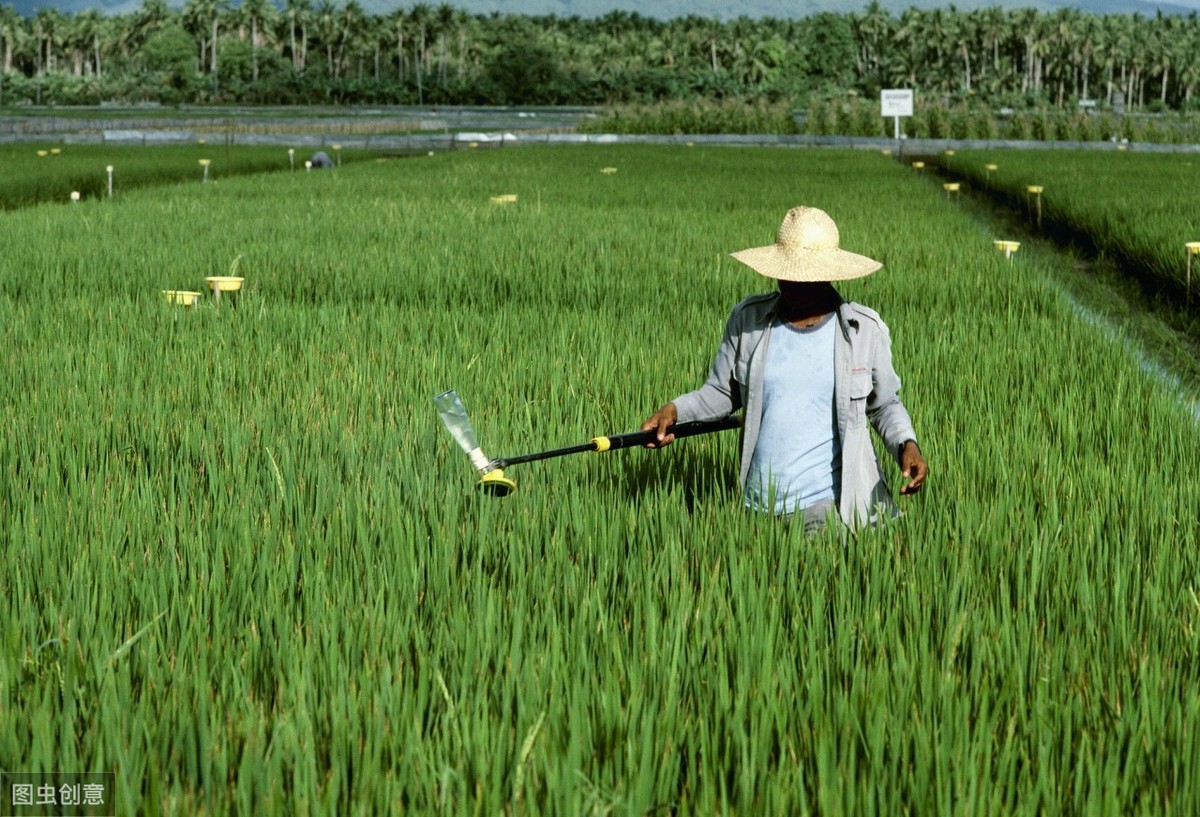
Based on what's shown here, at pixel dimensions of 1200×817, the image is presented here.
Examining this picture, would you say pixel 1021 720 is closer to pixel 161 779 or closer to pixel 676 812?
pixel 676 812

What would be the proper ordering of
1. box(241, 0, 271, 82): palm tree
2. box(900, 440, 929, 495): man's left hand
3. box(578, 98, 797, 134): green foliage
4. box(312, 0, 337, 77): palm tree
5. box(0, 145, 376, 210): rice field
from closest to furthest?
box(900, 440, 929, 495): man's left hand < box(0, 145, 376, 210): rice field < box(578, 98, 797, 134): green foliage < box(312, 0, 337, 77): palm tree < box(241, 0, 271, 82): palm tree

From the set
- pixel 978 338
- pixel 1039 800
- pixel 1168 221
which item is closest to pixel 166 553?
pixel 1039 800

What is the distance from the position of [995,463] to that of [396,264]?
4304 mm

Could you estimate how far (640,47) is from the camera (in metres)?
92.9

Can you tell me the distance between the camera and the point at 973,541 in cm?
265

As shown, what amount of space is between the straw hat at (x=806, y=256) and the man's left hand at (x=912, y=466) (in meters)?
0.32

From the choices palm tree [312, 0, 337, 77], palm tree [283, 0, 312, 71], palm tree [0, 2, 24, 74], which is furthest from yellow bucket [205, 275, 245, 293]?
palm tree [0, 2, 24, 74]

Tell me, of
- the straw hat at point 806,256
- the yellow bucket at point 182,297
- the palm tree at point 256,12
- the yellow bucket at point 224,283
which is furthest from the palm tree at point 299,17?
the straw hat at point 806,256

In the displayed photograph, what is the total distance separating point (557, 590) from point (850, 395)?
72cm

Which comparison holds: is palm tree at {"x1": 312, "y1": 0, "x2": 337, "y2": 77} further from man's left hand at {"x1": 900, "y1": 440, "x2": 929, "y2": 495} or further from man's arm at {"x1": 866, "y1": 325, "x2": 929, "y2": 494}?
man's left hand at {"x1": 900, "y1": 440, "x2": 929, "y2": 495}

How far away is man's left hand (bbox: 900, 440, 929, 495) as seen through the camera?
2518 mm

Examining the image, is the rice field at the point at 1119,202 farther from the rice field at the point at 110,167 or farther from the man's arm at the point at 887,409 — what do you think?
the rice field at the point at 110,167

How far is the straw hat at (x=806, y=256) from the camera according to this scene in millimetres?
2598

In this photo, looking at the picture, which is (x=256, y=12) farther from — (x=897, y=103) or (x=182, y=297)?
(x=182, y=297)
